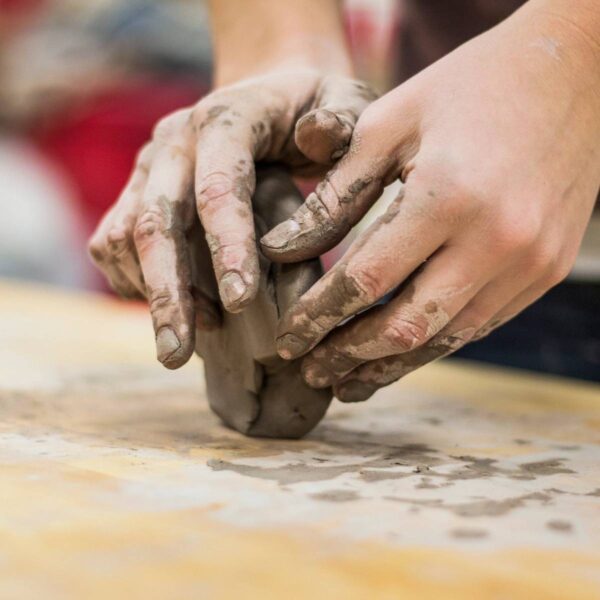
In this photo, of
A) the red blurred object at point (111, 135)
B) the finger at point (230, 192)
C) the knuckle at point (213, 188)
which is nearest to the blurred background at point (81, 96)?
the red blurred object at point (111, 135)

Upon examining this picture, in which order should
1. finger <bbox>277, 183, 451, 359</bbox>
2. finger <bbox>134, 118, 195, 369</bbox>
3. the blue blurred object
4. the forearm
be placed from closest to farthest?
finger <bbox>277, 183, 451, 359</bbox>, finger <bbox>134, 118, 195, 369</bbox>, the forearm, the blue blurred object

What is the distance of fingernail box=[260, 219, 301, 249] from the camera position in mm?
989

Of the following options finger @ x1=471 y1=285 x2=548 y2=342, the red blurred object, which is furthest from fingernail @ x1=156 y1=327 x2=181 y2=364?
the red blurred object

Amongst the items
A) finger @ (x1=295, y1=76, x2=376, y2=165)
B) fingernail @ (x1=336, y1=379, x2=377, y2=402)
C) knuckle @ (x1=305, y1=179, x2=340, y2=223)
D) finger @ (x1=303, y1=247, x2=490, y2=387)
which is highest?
finger @ (x1=295, y1=76, x2=376, y2=165)

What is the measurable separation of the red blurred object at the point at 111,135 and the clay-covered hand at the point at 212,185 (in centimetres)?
211

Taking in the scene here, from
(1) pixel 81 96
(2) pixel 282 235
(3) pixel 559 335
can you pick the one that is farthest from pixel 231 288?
(1) pixel 81 96

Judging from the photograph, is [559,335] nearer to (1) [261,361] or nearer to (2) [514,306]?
(2) [514,306]

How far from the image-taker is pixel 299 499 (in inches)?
33.0

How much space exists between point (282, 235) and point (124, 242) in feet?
0.88

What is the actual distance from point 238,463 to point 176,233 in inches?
12.0

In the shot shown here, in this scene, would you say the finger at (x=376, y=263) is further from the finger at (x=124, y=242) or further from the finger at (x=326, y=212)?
the finger at (x=124, y=242)

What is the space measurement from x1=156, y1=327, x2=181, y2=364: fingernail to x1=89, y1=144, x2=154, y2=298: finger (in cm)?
19

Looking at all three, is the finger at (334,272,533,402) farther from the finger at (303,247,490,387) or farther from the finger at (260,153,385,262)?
the finger at (260,153,385,262)

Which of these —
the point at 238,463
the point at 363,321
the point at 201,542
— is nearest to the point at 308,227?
the point at 363,321
